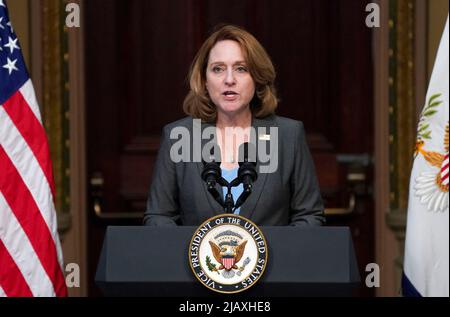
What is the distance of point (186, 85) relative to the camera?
479cm

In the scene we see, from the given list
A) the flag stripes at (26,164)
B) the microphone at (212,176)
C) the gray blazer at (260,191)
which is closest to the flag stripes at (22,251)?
the flag stripes at (26,164)

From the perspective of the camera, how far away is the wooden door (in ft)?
15.8

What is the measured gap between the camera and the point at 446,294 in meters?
3.11

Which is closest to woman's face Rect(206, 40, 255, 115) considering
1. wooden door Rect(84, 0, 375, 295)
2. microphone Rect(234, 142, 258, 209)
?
microphone Rect(234, 142, 258, 209)

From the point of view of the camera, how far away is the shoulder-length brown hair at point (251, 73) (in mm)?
3141

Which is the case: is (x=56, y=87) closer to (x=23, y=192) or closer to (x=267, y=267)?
(x=23, y=192)

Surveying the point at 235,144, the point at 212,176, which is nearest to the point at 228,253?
the point at 212,176

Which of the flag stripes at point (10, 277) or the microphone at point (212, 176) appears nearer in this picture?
the microphone at point (212, 176)

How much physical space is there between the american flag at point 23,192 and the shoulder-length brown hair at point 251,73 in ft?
2.23

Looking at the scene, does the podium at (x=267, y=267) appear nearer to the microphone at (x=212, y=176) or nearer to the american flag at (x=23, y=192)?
the microphone at (x=212, y=176)

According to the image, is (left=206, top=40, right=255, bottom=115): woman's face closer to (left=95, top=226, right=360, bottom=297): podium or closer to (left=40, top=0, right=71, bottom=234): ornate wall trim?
(left=95, top=226, right=360, bottom=297): podium

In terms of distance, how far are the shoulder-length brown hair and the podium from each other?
0.58 m

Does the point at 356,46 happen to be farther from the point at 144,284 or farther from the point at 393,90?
the point at 144,284

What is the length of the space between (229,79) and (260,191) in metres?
0.35
